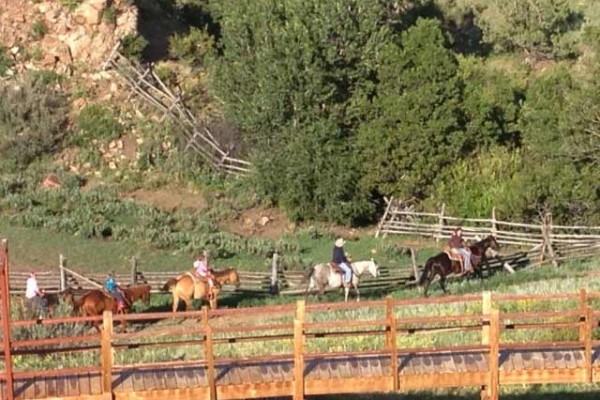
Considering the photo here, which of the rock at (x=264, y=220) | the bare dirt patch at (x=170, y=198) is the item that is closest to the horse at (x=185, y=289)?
the rock at (x=264, y=220)

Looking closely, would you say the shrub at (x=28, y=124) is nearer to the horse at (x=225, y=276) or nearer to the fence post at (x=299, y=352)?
the horse at (x=225, y=276)

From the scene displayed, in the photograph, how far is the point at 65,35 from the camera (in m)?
52.5

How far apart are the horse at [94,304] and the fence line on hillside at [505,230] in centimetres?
1547

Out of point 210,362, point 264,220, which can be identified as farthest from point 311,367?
point 264,220

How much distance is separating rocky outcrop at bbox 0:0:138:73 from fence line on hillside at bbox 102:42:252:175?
0.82 meters

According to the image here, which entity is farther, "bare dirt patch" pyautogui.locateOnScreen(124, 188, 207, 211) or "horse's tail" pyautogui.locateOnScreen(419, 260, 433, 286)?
"bare dirt patch" pyautogui.locateOnScreen(124, 188, 207, 211)

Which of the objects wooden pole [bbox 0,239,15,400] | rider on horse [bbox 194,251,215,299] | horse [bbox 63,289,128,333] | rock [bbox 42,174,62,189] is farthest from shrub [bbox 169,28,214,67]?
wooden pole [bbox 0,239,15,400]

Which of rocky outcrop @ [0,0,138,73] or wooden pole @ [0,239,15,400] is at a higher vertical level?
rocky outcrop @ [0,0,138,73]

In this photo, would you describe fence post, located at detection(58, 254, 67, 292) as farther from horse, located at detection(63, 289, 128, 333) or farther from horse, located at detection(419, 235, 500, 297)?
horse, located at detection(419, 235, 500, 297)

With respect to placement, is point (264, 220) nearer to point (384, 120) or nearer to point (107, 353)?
point (384, 120)

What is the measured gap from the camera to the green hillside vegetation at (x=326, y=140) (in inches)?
1687

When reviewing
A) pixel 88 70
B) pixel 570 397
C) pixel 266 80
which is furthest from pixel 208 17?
pixel 570 397

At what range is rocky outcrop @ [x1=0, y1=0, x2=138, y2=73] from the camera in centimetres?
5225

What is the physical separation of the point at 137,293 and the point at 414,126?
16493 millimetres
